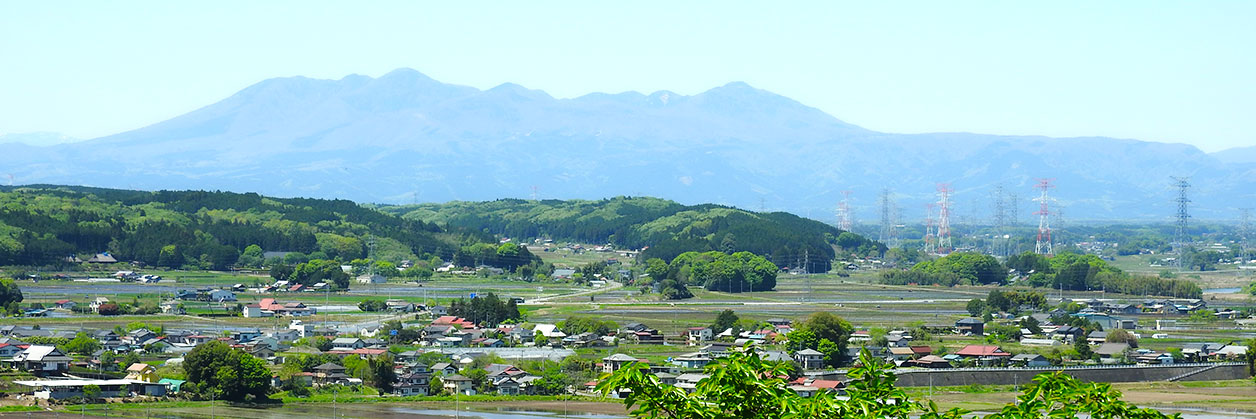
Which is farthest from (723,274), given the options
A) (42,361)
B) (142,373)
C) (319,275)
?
(142,373)

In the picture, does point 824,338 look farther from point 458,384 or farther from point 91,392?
point 91,392

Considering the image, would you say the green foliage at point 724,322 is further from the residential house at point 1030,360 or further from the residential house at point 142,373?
the residential house at point 142,373

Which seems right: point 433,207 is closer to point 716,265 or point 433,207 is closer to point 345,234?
point 345,234

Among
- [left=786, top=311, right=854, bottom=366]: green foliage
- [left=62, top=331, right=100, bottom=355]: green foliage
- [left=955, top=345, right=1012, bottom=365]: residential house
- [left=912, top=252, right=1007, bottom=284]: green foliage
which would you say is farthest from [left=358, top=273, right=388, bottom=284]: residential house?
[left=955, top=345, right=1012, bottom=365]: residential house

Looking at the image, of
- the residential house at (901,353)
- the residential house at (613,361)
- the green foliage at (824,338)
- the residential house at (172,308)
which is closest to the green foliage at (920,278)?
the residential house at (172,308)

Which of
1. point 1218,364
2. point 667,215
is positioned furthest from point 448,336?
point 667,215
